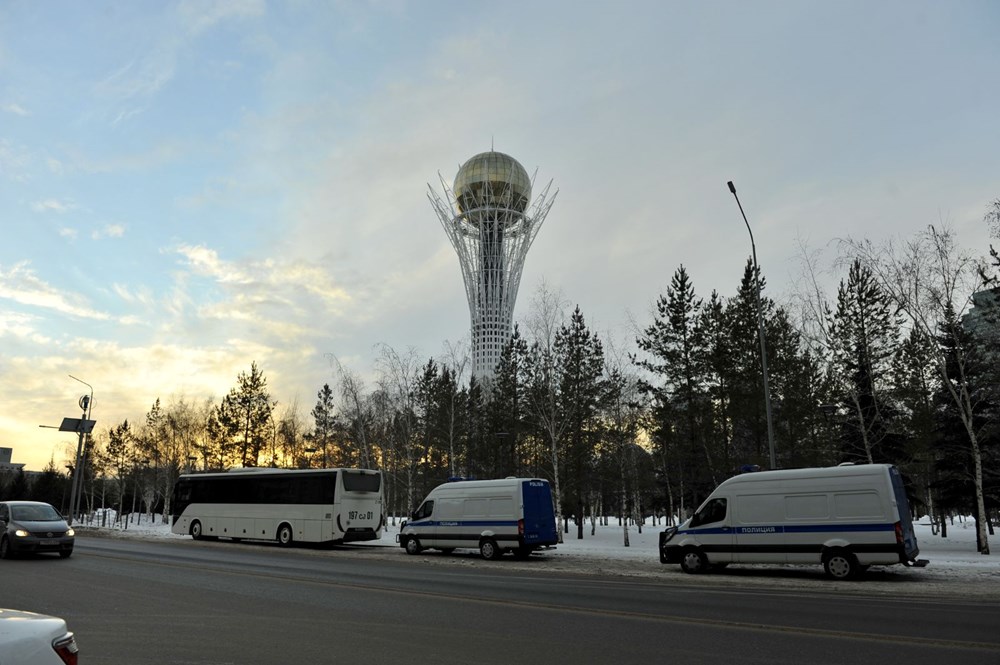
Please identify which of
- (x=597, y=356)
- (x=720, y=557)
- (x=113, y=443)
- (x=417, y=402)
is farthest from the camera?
(x=113, y=443)

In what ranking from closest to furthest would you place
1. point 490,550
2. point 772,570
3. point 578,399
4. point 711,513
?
1. point 711,513
2. point 772,570
3. point 490,550
4. point 578,399

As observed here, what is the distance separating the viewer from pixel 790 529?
17.0 meters

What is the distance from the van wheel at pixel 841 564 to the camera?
16.3 metres

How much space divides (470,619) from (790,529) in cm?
1097

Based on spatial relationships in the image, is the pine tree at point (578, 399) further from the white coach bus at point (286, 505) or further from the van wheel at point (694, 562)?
the van wheel at point (694, 562)

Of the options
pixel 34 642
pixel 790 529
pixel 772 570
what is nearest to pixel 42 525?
pixel 34 642

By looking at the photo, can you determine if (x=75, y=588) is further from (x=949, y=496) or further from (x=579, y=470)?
(x=949, y=496)

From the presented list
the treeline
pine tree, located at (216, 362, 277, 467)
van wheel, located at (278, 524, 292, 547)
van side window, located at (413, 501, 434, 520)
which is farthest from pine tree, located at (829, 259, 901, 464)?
pine tree, located at (216, 362, 277, 467)

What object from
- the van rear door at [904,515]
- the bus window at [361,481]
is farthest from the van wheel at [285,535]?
the van rear door at [904,515]

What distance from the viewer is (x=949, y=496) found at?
2972 centimetres

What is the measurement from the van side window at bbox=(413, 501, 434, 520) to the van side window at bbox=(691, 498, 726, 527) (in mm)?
10537

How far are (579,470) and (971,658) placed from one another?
30.7 meters

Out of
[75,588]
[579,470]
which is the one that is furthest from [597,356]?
[75,588]

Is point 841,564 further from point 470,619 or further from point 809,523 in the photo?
point 470,619
